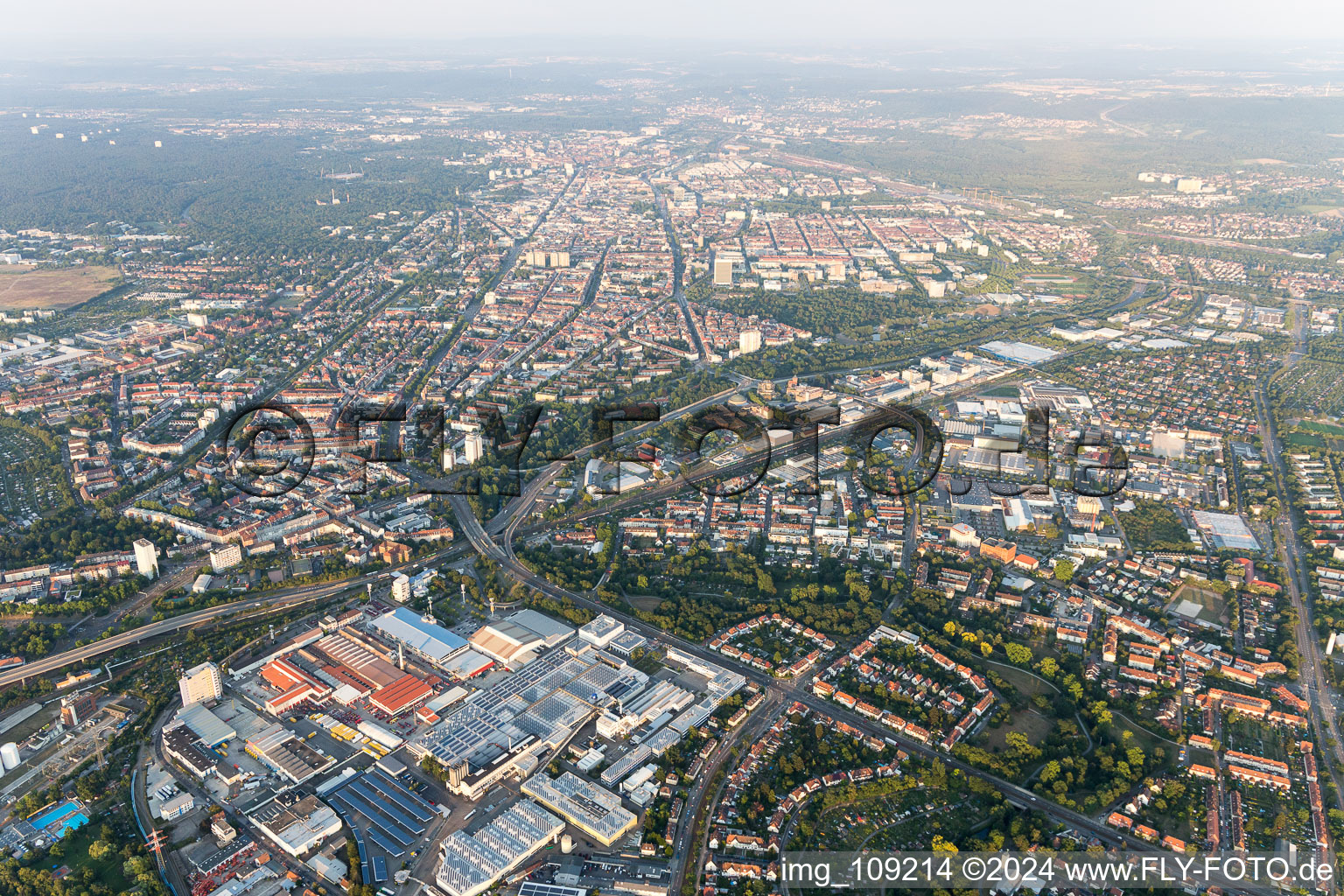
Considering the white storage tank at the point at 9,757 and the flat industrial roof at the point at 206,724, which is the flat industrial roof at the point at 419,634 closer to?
the flat industrial roof at the point at 206,724

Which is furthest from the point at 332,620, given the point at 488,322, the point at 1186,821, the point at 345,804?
the point at 488,322

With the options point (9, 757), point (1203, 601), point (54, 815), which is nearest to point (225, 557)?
point (9, 757)

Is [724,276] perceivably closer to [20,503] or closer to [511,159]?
[20,503]

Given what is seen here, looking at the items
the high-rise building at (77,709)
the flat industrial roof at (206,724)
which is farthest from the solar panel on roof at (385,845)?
the high-rise building at (77,709)

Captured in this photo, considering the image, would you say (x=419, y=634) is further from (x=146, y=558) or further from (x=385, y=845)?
(x=146, y=558)

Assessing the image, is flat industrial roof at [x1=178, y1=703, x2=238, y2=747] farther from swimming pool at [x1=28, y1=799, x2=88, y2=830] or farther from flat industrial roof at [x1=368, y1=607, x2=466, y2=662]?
flat industrial roof at [x1=368, y1=607, x2=466, y2=662]

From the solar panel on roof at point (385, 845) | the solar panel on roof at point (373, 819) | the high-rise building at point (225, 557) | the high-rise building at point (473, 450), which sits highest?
the high-rise building at point (473, 450)

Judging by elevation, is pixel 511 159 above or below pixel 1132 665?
above
